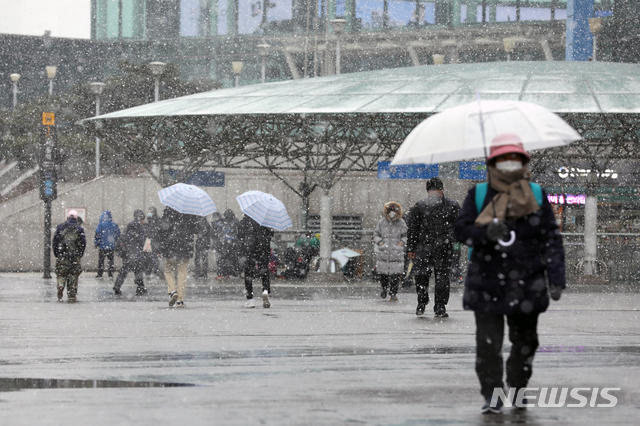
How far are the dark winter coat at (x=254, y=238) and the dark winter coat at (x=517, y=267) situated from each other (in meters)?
9.23

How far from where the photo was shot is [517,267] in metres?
6.01

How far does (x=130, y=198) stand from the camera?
3456 centimetres

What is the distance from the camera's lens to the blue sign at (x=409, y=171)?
27484 millimetres

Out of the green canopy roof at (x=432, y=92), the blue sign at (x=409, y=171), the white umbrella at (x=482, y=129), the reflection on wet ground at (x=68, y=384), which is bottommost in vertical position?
the reflection on wet ground at (x=68, y=384)

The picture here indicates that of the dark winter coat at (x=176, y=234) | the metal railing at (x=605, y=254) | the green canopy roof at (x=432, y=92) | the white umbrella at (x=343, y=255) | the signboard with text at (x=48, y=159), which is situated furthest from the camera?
the white umbrella at (x=343, y=255)

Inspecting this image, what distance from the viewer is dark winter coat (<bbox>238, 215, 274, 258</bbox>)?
49.9 ft

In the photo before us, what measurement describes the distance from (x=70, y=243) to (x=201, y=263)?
32.5 ft

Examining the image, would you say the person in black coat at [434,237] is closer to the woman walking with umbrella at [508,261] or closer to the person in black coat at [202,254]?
the woman walking with umbrella at [508,261]

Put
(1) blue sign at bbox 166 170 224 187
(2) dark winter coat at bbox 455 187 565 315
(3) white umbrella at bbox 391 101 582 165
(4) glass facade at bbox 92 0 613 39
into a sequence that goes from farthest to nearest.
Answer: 1. (4) glass facade at bbox 92 0 613 39
2. (1) blue sign at bbox 166 170 224 187
3. (3) white umbrella at bbox 391 101 582 165
4. (2) dark winter coat at bbox 455 187 565 315

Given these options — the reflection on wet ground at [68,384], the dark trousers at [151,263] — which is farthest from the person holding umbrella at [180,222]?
the dark trousers at [151,263]

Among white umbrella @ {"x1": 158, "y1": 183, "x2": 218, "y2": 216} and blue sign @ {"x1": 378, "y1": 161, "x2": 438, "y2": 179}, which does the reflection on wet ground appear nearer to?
white umbrella @ {"x1": 158, "y1": 183, "x2": 218, "y2": 216}

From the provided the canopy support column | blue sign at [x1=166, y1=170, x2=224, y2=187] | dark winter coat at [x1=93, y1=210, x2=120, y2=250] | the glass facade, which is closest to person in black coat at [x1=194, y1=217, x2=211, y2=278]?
dark winter coat at [x1=93, y1=210, x2=120, y2=250]

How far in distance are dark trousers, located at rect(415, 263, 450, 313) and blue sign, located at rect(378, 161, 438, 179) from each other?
45.9 ft

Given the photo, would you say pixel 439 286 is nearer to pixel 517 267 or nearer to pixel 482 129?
pixel 482 129
